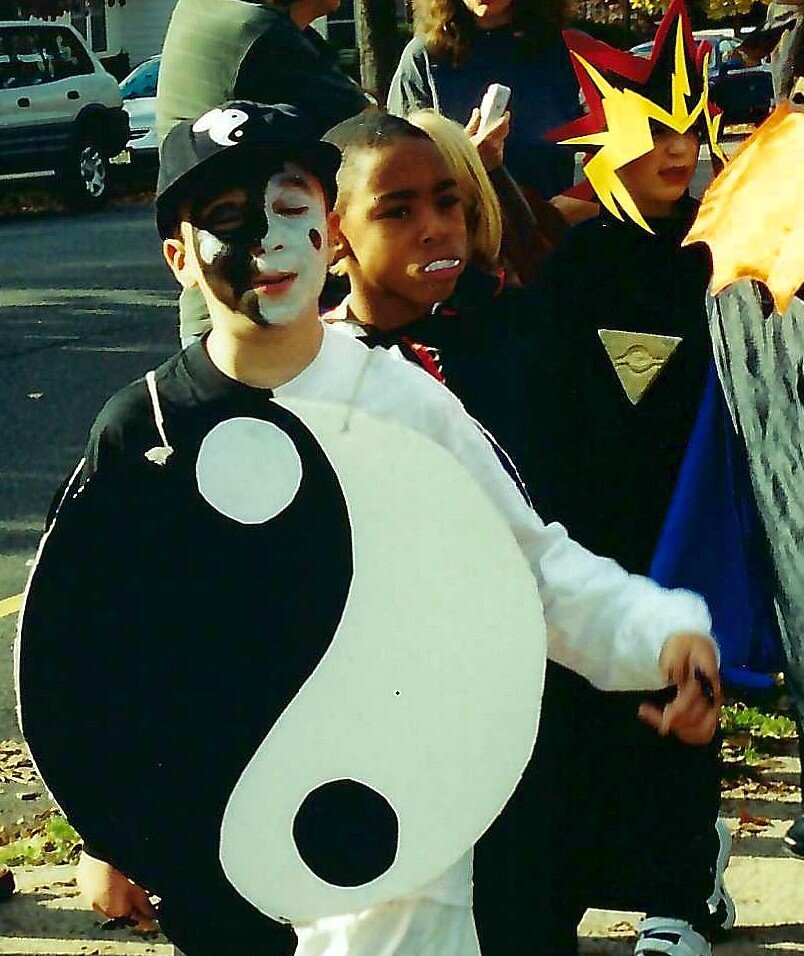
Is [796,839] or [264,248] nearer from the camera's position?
[264,248]

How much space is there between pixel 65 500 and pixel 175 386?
20 centimetres

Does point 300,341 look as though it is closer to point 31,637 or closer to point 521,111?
point 31,637

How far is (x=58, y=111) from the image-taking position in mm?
15922

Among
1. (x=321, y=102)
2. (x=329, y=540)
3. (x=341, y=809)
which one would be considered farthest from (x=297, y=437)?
(x=321, y=102)

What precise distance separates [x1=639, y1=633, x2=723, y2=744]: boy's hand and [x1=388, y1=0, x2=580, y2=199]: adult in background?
5.42ft

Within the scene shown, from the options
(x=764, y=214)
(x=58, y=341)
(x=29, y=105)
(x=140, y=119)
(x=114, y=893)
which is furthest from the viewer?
(x=140, y=119)

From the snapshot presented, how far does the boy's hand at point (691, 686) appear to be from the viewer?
2.16 meters

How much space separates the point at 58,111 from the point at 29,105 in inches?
11.0

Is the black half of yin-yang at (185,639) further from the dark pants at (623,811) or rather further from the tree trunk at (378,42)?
the tree trunk at (378,42)

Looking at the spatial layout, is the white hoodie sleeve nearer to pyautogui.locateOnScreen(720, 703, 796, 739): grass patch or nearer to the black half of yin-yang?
the black half of yin-yang

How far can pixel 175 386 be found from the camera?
2.23 metres

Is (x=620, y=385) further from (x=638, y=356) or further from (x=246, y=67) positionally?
(x=246, y=67)

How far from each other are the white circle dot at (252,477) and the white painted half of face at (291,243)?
16 cm

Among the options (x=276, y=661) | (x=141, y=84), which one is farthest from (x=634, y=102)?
(x=141, y=84)
